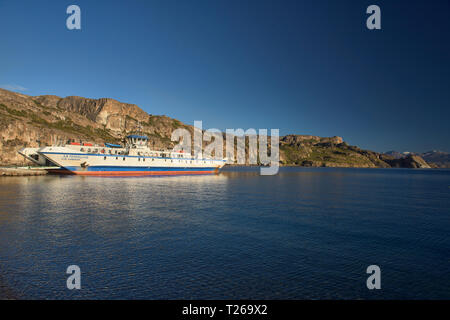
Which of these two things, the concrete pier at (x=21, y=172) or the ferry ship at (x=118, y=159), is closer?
the concrete pier at (x=21, y=172)

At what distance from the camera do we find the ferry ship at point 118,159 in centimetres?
7950

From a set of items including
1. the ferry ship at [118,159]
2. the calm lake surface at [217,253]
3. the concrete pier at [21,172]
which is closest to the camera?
the calm lake surface at [217,253]

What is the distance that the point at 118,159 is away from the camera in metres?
86.1

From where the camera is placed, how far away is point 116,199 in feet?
129

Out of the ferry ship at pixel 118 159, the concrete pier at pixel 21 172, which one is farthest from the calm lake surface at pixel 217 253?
the concrete pier at pixel 21 172

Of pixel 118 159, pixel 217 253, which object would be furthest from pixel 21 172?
pixel 217 253

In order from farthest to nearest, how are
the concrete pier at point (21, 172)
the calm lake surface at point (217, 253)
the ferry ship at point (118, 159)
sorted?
the ferry ship at point (118, 159)
the concrete pier at point (21, 172)
the calm lake surface at point (217, 253)

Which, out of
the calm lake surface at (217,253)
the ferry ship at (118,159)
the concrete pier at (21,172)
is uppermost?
the ferry ship at (118,159)

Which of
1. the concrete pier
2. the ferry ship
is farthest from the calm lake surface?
the concrete pier

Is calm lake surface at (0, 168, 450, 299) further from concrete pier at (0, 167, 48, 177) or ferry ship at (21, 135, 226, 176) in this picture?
concrete pier at (0, 167, 48, 177)

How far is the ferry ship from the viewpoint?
79.5m

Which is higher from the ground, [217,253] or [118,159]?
[118,159]

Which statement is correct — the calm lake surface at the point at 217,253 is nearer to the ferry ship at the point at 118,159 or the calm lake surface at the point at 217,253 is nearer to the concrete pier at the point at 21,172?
the ferry ship at the point at 118,159

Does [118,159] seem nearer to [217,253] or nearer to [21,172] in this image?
[21,172]
